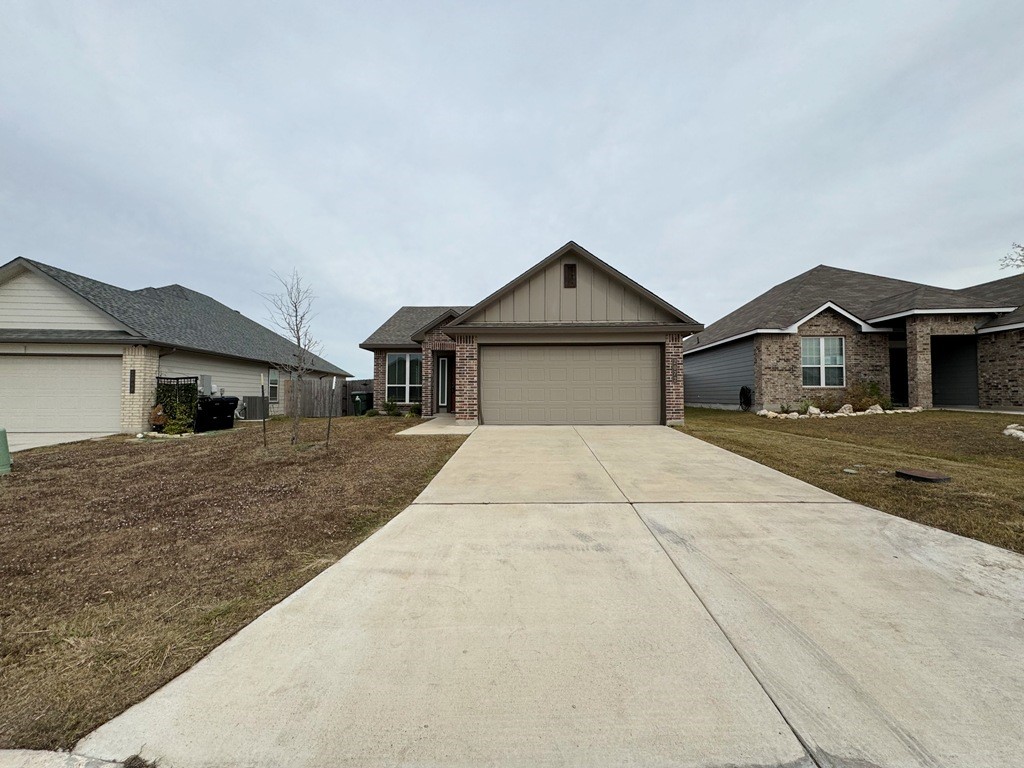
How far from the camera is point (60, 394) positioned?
39.5ft

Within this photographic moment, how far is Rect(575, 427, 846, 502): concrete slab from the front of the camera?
498 cm

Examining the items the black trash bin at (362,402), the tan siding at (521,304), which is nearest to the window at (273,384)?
the black trash bin at (362,402)

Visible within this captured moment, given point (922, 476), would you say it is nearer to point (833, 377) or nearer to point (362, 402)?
point (833, 377)

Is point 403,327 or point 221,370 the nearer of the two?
point 221,370

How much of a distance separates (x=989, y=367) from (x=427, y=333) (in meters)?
20.3

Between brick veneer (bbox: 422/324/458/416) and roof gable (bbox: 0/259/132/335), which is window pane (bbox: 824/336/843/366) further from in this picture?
roof gable (bbox: 0/259/132/335)

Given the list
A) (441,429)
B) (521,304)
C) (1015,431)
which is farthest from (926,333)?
(441,429)

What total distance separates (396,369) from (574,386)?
8.86m

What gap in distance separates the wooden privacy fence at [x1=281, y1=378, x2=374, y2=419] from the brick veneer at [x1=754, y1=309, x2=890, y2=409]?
16.9 meters

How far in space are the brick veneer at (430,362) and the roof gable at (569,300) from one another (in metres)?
4.11

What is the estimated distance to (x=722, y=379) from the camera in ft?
61.9

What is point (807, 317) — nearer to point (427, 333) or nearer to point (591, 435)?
point (591, 435)

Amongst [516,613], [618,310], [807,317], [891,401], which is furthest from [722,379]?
[516,613]

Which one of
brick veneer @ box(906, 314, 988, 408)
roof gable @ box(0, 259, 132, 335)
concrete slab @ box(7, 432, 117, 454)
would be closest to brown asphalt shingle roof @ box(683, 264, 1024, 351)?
brick veneer @ box(906, 314, 988, 408)
